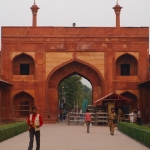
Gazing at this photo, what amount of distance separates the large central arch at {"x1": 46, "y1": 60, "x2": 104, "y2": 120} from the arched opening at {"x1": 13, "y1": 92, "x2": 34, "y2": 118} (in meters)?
1.39

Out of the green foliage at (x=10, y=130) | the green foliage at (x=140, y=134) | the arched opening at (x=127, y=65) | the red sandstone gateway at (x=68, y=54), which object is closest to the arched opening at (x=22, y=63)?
the red sandstone gateway at (x=68, y=54)

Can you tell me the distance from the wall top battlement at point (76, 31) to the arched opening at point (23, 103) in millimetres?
4394

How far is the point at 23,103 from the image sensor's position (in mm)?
30641

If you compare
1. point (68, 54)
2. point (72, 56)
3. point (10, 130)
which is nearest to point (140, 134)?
point (10, 130)

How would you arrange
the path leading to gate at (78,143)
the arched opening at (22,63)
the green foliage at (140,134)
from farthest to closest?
the arched opening at (22,63)
the green foliage at (140,134)
the path leading to gate at (78,143)

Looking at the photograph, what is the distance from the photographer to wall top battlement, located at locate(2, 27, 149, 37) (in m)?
30.1

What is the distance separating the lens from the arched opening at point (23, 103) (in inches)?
1200

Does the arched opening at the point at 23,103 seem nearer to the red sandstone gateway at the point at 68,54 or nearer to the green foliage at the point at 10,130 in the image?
the red sandstone gateway at the point at 68,54

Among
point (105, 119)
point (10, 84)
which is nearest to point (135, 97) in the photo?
point (105, 119)

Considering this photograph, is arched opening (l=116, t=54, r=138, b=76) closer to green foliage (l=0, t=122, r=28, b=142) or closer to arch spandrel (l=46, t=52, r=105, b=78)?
arch spandrel (l=46, t=52, r=105, b=78)

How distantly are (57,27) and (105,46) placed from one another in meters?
3.68

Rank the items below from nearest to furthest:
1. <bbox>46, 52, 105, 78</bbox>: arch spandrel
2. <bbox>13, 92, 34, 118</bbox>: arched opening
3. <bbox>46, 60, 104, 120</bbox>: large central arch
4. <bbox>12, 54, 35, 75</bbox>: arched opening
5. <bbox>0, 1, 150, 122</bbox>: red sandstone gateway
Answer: <bbox>0, 1, 150, 122</bbox>: red sandstone gateway < <bbox>46, 52, 105, 78</bbox>: arch spandrel < <bbox>13, 92, 34, 118</bbox>: arched opening < <bbox>46, 60, 104, 120</bbox>: large central arch < <bbox>12, 54, 35, 75</bbox>: arched opening
